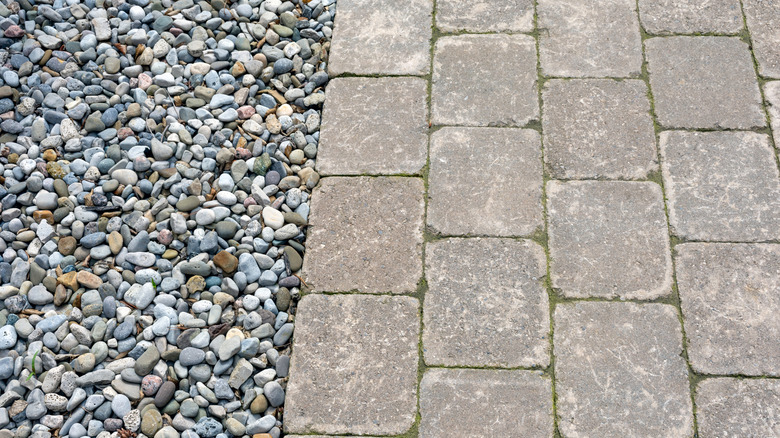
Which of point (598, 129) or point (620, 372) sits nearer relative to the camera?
point (620, 372)

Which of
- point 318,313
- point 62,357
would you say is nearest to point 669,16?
point 318,313

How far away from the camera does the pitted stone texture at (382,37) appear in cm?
290

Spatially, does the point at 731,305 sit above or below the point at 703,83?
below

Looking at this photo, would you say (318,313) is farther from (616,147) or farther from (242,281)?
(616,147)

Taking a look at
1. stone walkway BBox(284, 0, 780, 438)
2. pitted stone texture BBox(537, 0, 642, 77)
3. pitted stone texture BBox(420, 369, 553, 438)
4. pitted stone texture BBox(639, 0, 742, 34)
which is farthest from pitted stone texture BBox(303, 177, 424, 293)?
pitted stone texture BBox(639, 0, 742, 34)

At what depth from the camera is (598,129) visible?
8.76 ft

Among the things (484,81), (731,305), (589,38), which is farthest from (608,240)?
(589,38)

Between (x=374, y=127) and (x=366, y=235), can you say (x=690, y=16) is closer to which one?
(x=374, y=127)

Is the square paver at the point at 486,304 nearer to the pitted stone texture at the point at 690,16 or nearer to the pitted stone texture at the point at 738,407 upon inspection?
the pitted stone texture at the point at 738,407

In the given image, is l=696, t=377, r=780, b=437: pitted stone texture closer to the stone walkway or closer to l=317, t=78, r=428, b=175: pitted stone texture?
the stone walkway

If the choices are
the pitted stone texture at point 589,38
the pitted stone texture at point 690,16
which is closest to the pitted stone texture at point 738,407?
the pitted stone texture at point 589,38

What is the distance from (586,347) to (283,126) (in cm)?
138

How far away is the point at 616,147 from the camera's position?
8.61 feet

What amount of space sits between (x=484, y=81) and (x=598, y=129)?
0.47 m
